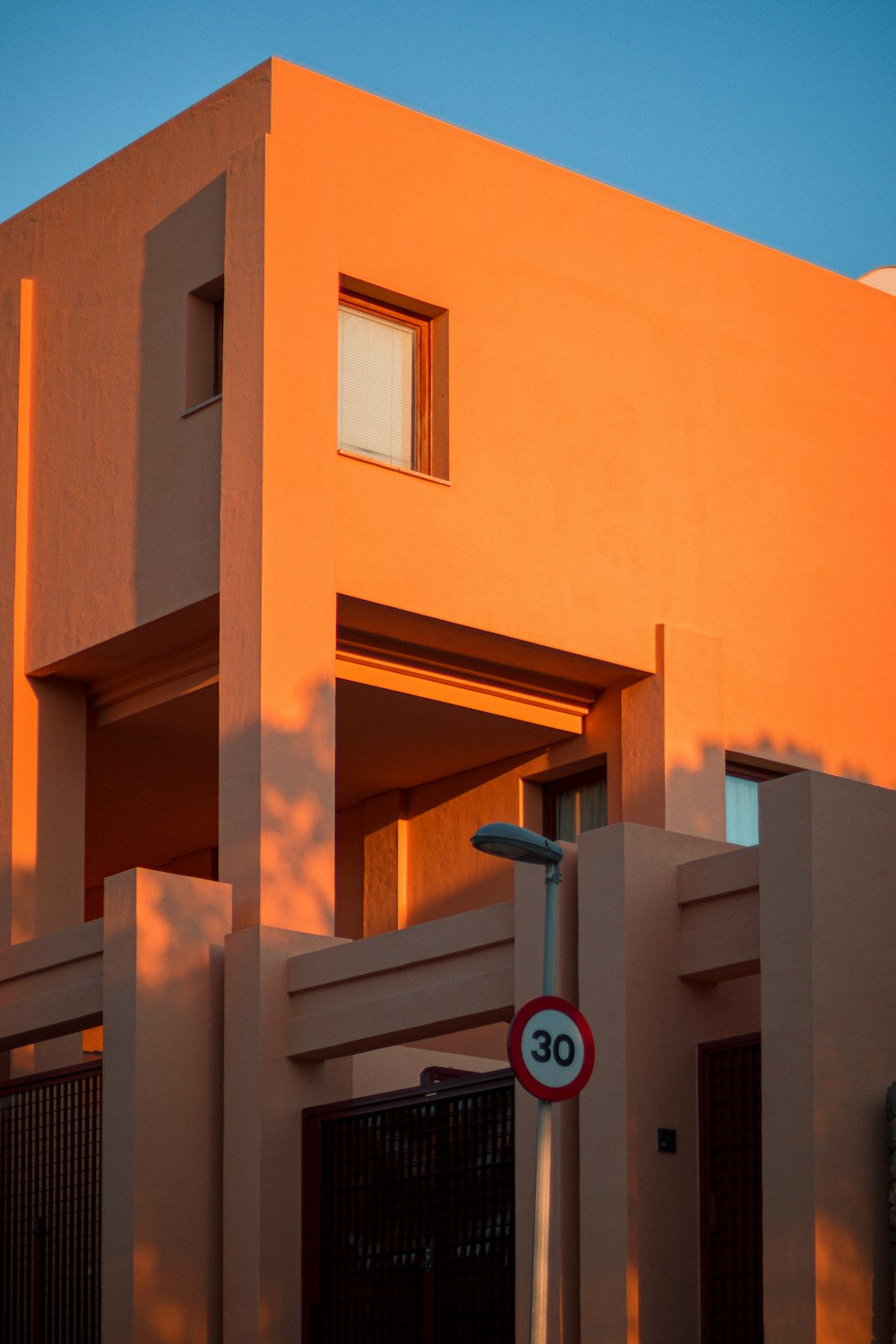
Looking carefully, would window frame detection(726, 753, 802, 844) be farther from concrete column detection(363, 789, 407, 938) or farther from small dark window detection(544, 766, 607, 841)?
concrete column detection(363, 789, 407, 938)

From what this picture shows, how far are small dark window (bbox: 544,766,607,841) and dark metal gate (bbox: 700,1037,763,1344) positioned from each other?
679 cm

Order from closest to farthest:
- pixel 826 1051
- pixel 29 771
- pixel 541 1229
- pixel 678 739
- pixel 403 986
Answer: pixel 541 1229 < pixel 826 1051 < pixel 403 986 < pixel 29 771 < pixel 678 739

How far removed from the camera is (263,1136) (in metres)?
16.2

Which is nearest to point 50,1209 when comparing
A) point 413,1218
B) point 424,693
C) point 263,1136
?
point 263,1136

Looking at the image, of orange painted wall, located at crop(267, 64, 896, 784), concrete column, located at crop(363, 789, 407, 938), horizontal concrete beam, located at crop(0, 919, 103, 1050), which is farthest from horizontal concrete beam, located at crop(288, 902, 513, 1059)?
concrete column, located at crop(363, 789, 407, 938)

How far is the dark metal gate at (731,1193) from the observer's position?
13359 mm

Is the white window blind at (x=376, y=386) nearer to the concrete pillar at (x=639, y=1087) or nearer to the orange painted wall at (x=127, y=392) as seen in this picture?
the orange painted wall at (x=127, y=392)

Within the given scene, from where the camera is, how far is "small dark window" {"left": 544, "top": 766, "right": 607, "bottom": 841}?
20.8m

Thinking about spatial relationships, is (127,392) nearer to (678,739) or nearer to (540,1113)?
(678,739)

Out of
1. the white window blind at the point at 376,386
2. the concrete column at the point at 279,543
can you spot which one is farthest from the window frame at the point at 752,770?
the concrete column at the point at 279,543

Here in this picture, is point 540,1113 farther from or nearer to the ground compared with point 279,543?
nearer to the ground

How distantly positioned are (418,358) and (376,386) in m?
0.52

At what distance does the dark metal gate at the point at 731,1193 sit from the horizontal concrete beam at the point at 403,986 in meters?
1.79

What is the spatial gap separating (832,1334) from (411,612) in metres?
7.95
